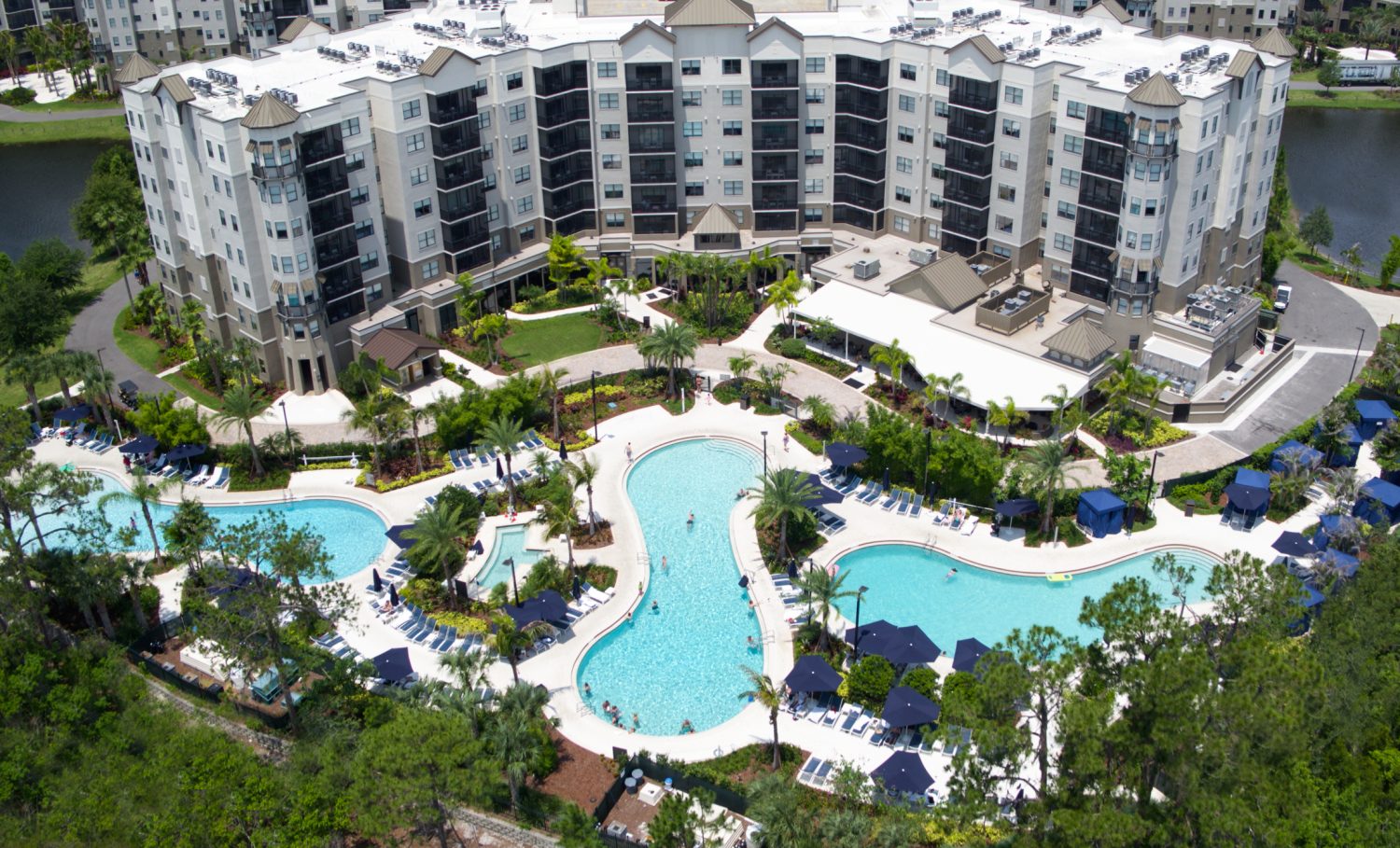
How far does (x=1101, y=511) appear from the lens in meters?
69.6

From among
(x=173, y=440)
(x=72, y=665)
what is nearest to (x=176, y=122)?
(x=173, y=440)

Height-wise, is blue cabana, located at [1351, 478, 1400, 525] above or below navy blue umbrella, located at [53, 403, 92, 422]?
below

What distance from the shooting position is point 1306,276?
323 ft

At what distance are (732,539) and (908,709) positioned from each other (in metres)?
17.4

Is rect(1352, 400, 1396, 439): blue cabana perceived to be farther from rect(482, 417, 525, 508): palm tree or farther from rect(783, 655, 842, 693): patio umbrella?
rect(482, 417, 525, 508): palm tree

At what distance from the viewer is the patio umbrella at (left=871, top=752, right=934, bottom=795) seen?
53.7 meters

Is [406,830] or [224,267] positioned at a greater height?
[224,267]

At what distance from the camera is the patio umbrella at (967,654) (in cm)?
6022

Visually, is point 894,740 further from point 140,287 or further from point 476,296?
point 140,287

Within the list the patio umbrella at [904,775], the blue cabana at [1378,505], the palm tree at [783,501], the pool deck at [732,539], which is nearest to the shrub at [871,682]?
the pool deck at [732,539]

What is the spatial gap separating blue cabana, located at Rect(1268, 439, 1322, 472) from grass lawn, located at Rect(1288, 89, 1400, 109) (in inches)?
3446

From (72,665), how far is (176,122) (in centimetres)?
3880

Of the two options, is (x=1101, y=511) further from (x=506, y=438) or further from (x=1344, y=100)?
(x=1344, y=100)

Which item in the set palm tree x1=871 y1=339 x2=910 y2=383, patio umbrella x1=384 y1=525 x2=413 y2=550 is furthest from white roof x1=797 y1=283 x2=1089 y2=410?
patio umbrella x1=384 y1=525 x2=413 y2=550
